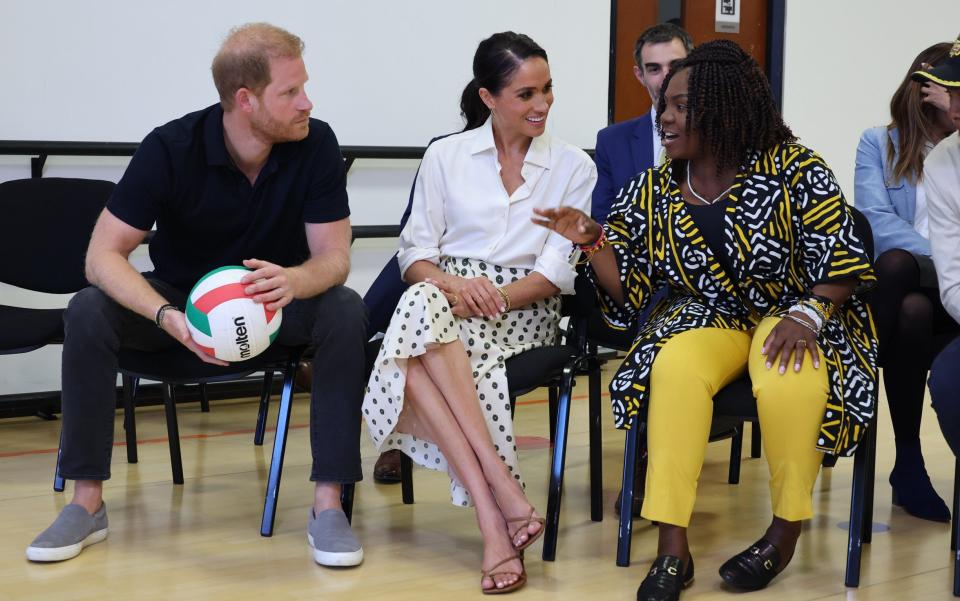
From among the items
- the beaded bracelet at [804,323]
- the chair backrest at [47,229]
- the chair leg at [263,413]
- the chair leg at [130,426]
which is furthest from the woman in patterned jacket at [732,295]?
the chair backrest at [47,229]

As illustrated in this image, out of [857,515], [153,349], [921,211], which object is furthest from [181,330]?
[921,211]

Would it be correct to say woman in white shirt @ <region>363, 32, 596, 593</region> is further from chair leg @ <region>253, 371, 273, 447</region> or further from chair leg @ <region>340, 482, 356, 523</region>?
chair leg @ <region>253, 371, 273, 447</region>

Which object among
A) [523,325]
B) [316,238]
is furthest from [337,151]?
[523,325]

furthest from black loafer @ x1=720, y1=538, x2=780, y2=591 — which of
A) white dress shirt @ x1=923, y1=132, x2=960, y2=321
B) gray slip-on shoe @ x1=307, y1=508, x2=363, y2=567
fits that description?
gray slip-on shoe @ x1=307, y1=508, x2=363, y2=567

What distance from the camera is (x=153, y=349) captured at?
298cm

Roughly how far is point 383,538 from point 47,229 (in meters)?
1.67

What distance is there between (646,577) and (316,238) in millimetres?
1218

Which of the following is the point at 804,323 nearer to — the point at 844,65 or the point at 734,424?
the point at 734,424

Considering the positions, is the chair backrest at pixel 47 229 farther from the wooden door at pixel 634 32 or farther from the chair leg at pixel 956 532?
the wooden door at pixel 634 32

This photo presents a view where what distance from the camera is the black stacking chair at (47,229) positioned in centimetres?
381

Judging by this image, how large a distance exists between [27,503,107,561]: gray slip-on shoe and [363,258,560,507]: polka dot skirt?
27.4 inches

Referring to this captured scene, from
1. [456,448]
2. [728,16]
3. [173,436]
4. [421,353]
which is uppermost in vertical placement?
[728,16]

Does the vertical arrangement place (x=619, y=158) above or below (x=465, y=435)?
above

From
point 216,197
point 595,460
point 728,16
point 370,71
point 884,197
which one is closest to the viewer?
point 216,197
